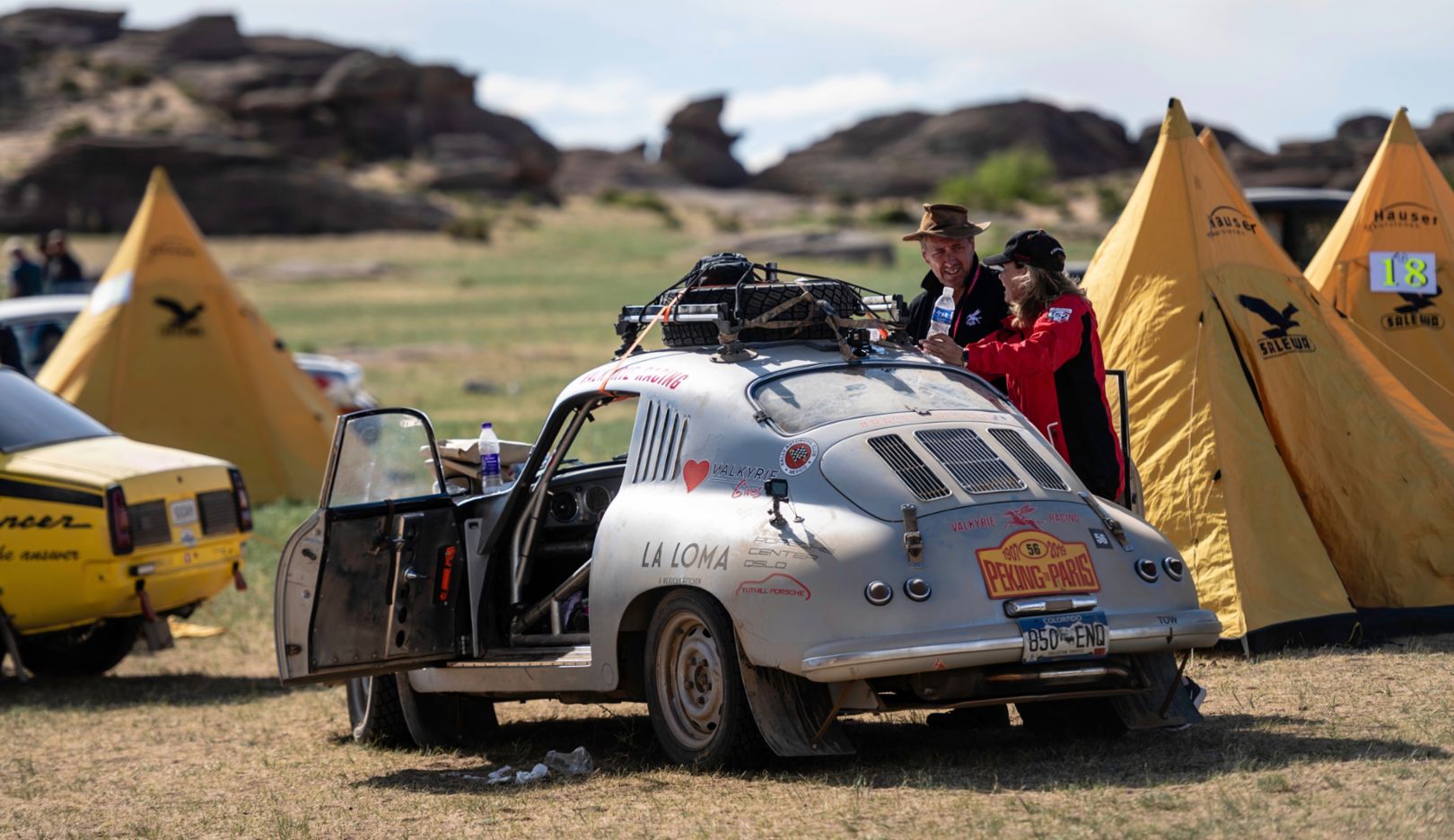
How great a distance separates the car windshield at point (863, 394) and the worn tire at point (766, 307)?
0.40m

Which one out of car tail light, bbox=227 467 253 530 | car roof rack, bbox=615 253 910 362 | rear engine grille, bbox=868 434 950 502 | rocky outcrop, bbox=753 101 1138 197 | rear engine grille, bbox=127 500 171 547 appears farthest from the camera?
rocky outcrop, bbox=753 101 1138 197

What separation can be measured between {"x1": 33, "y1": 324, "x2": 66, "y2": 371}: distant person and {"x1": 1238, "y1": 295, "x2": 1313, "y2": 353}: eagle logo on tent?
13380 mm

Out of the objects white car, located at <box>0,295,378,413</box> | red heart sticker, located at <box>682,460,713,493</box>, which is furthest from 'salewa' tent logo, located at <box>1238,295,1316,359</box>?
white car, located at <box>0,295,378,413</box>

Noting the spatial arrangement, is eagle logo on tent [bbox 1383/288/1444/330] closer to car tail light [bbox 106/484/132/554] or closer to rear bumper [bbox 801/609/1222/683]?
rear bumper [bbox 801/609/1222/683]

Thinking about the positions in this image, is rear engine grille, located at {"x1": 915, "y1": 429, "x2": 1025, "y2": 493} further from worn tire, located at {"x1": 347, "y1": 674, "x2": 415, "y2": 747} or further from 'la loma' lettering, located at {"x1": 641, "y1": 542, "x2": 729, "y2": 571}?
worn tire, located at {"x1": 347, "y1": 674, "x2": 415, "y2": 747}

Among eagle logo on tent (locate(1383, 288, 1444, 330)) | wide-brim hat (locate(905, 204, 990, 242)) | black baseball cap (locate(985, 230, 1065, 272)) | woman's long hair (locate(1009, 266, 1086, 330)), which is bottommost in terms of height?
eagle logo on tent (locate(1383, 288, 1444, 330))

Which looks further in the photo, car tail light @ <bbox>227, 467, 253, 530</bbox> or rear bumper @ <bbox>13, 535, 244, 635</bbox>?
car tail light @ <bbox>227, 467, 253, 530</bbox>

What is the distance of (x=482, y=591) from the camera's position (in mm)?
8203

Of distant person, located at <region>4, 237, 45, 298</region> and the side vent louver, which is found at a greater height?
distant person, located at <region>4, 237, 45, 298</region>

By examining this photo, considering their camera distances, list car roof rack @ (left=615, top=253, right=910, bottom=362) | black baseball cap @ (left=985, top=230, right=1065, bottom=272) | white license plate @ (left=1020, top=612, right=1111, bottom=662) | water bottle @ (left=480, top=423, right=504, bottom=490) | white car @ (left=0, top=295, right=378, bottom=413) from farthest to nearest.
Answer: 1. white car @ (left=0, top=295, right=378, bottom=413)
2. water bottle @ (left=480, top=423, right=504, bottom=490)
3. black baseball cap @ (left=985, top=230, right=1065, bottom=272)
4. car roof rack @ (left=615, top=253, right=910, bottom=362)
5. white license plate @ (left=1020, top=612, right=1111, bottom=662)

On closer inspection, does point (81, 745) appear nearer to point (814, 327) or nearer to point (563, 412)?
point (563, 412)

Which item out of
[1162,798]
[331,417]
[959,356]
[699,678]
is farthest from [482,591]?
[331,417]

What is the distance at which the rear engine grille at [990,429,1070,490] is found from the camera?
7078mm

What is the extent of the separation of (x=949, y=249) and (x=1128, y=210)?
2.65 m
